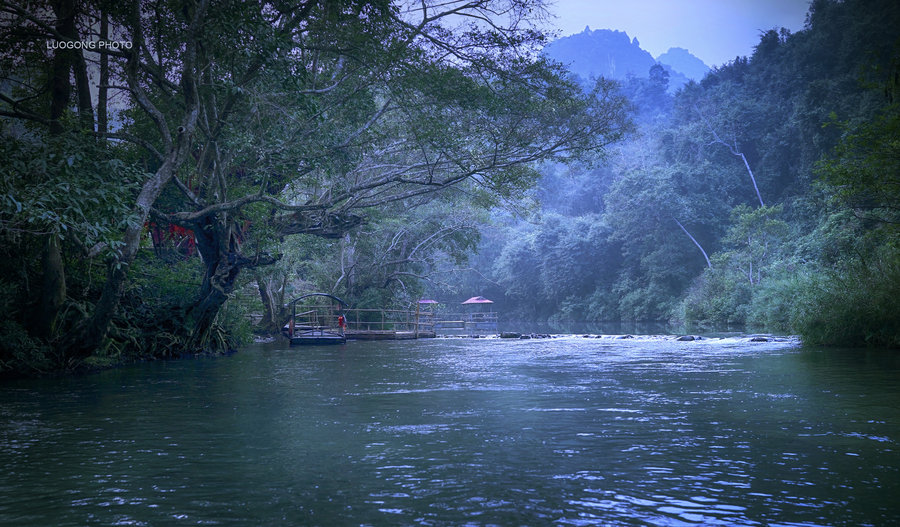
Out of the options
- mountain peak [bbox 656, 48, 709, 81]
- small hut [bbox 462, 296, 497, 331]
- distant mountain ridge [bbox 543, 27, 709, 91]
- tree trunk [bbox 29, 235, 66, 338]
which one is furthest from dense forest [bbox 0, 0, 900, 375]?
mountain peak [bbox 656, 48, 709, 81]

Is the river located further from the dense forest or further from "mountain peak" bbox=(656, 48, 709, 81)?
"mountain peak" bbox=(656, 48, 709, 81)

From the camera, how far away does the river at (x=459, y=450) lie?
13.8 ft

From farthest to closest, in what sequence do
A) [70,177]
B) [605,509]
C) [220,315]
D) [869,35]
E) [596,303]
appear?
[596,303]
[869,35]
[220,315]
[70,177]
[605,509]

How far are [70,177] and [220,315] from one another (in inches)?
407

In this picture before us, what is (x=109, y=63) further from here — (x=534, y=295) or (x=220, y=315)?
(x=534, y=295)

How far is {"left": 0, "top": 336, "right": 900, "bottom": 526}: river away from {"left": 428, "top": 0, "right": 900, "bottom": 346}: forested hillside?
507 centimetres

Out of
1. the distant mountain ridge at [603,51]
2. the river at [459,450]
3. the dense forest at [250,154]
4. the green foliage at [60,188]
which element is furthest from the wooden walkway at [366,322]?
the distant mountain ridge at [603,51]

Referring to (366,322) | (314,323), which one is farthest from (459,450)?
(314,323)

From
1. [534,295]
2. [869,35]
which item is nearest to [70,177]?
[869,35]

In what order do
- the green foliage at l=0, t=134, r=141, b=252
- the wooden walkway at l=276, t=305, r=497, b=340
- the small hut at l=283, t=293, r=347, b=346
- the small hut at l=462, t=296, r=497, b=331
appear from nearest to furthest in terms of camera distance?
the green foliage at l=0, t=134, r=141, b=252
the small hut at l=283, t=293, r=347, b=346
the wooden walkway at l=276, t=305, r=497, b=340
the small hut at l=462, t=296, r=497, b=331

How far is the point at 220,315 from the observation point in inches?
747

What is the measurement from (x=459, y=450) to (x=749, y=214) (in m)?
30.2

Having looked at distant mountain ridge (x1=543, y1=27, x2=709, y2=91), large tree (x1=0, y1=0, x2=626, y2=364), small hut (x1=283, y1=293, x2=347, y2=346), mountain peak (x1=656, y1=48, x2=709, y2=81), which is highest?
mountain peak (x1=656, y1=48, x2=709, y2=81)

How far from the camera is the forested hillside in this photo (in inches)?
637
